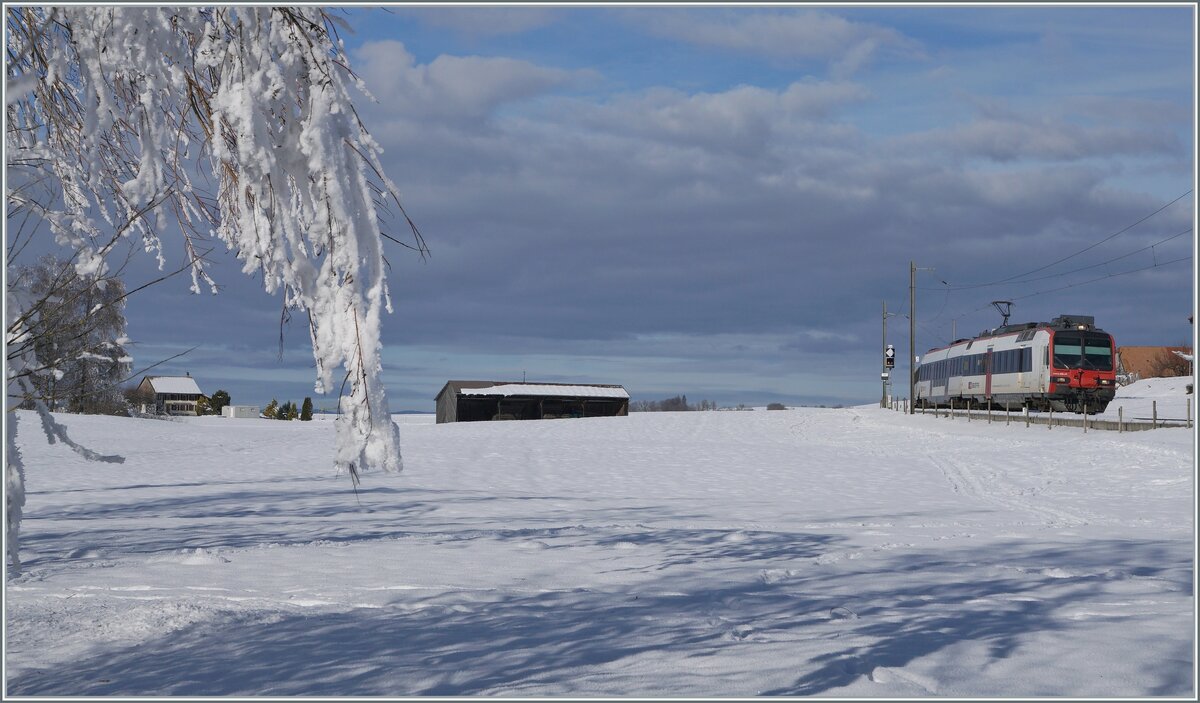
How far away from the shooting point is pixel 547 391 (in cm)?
5569

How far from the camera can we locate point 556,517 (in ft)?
41.7

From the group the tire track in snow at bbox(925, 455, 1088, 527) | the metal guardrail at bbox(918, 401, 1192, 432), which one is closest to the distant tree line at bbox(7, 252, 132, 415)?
the tire track in snow at bbox(925, 455, 1088, 527)

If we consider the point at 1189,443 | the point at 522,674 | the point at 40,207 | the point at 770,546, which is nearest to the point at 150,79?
the point at 40,207

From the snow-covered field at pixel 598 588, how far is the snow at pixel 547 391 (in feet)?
116

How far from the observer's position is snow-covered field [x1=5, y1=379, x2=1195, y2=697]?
5.14m

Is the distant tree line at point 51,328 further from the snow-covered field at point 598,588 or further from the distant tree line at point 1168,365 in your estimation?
the distant tree line at point 1168,365

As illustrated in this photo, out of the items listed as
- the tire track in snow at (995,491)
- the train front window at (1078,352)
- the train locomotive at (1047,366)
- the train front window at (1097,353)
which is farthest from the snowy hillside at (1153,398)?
the tire track in snow at (995,491)

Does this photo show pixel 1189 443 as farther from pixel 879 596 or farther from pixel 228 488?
pixel 228 488

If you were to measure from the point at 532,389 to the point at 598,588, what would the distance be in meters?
48.7

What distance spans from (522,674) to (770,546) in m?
5.44

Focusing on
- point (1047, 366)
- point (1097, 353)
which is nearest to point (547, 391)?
point (1047, 366)

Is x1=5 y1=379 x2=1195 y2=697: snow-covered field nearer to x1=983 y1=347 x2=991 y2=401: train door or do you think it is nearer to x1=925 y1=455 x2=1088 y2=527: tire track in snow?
x1=925 y1=455 x2=1088 y2=527: tire track in snow

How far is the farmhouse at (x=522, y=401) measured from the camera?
54.0m

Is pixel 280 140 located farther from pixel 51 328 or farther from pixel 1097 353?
pixel 1097 353
